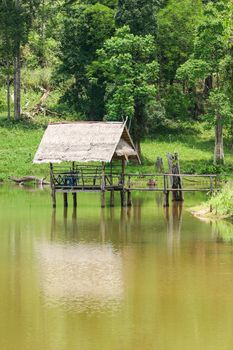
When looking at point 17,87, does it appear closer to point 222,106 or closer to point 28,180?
point 28,180

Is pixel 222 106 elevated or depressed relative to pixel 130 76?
depressed

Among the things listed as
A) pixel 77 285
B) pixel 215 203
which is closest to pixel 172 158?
pixel 215 203

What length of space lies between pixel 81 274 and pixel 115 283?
129 centimetres

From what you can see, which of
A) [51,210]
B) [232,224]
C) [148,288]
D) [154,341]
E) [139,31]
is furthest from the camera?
[139,31]

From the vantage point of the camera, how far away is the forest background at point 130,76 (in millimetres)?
50969

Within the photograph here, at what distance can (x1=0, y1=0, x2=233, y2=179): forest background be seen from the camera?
51.0 meters

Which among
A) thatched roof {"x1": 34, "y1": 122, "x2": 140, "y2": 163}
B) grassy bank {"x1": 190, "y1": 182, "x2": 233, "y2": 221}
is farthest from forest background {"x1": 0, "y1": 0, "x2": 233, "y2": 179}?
grassy bank {"x1": 190, "y1": 182, "x2": 233, "y2": 221}

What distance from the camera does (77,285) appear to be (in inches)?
719

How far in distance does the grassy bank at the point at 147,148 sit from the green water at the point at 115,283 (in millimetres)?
18912

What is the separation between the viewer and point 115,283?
60.8ft

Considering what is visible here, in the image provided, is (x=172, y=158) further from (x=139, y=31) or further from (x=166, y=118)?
(x=166, y=118)

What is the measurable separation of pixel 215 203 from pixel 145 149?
25.5 m

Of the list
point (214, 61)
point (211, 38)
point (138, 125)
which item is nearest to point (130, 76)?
point (138, 125)

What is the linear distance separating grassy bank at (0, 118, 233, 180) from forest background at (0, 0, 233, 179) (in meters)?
0.07
